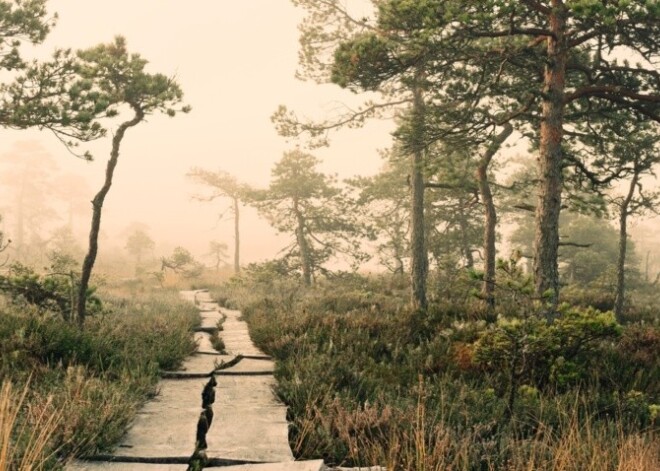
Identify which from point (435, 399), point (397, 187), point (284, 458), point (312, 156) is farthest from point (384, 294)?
point (284, 458)

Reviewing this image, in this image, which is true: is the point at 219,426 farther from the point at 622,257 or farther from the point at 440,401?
the point at 622,257

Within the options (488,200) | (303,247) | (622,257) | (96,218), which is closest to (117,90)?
(96,218)

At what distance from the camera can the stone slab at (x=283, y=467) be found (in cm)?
362

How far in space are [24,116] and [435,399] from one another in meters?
7.55

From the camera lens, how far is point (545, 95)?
8.70 metres

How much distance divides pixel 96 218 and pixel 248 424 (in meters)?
4.44

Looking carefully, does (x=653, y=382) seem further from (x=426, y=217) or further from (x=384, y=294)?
(x=426, y=217)

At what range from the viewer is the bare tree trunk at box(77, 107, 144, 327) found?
7309 mm

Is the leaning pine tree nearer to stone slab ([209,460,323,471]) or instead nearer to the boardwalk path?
the boardwalk path

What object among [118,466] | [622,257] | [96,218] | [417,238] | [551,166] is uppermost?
[551,166]

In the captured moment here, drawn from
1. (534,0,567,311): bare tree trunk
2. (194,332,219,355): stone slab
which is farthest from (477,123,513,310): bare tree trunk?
(194,332,219,355): stone slab

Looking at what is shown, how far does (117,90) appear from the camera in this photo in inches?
308

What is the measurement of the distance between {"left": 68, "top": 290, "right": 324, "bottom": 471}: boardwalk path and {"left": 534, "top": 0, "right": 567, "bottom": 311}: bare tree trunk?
193 inches

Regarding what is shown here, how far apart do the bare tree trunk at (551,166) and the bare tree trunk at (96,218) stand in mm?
6657
